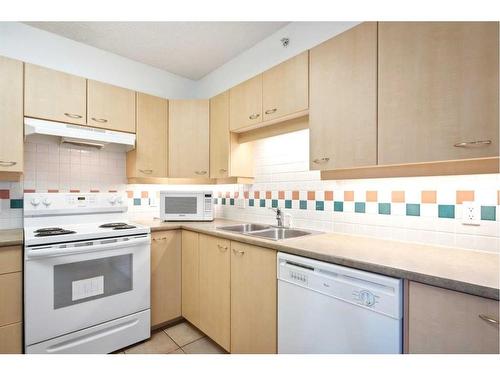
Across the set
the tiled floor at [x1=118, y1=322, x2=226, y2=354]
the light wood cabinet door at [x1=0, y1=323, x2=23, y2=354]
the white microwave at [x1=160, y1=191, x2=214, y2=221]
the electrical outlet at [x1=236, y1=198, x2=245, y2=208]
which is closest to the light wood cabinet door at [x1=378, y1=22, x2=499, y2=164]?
the electrical outlet at [x1=236, y1=198, x2=245, y2=208]

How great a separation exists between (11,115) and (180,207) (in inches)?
54.0

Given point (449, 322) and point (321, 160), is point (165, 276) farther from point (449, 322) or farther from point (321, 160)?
point (449, 322)

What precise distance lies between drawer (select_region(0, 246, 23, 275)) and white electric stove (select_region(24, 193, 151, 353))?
0.16 ft

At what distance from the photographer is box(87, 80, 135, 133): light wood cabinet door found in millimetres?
2139

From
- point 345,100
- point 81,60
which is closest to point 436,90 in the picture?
point 345,100

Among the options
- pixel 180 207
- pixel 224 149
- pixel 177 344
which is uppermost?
pixel 224 149

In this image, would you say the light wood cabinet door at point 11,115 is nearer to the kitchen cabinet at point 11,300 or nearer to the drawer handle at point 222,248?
the kitchen cabinet at point 11,300

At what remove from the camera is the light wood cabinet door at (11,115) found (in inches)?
70.2

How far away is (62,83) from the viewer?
2.00m

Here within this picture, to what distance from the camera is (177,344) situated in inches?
78.7

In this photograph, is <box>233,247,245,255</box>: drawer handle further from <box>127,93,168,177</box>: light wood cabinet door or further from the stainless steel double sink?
<box>127,93,168,177</box>: light wood cabinet door

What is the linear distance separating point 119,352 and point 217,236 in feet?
3.58
